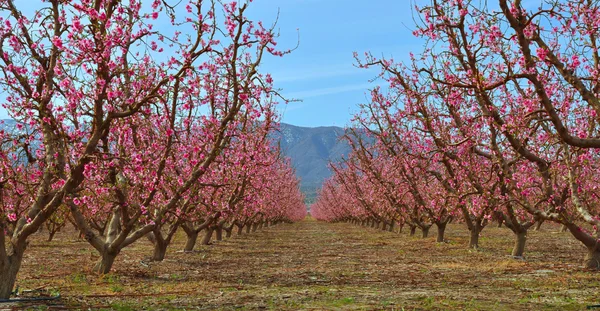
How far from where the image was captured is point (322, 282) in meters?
14.6

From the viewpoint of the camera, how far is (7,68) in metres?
10.7

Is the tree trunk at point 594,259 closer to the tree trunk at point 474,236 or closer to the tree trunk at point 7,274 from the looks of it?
the tree trunk at point 474,236

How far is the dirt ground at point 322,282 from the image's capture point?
417 inches

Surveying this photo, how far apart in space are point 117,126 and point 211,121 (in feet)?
10.1

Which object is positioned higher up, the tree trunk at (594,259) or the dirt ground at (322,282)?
the tree trunk at (594,259)

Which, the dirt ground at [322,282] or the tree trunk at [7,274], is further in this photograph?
the dirt ground at [322,282]

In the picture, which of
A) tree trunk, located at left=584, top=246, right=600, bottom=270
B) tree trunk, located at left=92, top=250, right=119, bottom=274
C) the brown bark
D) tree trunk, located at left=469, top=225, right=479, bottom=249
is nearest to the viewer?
tree trunk, located at left=92, top=250, right=119, bottom=274

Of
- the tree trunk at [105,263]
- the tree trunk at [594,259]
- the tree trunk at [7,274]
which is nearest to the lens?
the tree trunk at [7,274]

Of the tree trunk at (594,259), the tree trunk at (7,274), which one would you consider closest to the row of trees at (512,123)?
the tree trunk at (594,259)

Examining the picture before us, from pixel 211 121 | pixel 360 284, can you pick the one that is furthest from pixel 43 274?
pixel 360 284

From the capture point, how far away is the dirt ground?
10.6m

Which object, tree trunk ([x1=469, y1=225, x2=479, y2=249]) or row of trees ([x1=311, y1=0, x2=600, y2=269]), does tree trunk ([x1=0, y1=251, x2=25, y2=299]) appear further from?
tree trunk ([x1=469, y1=225, x2=479, y2=249])

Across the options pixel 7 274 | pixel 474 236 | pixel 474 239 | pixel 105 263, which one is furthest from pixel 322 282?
pixel 474 239

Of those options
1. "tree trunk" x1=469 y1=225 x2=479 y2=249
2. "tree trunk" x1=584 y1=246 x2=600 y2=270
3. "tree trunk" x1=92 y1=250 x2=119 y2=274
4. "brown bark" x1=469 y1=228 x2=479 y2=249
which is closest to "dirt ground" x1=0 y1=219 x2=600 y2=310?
"tree trunk" x1=92 y1=250 x2=119 y2=274
